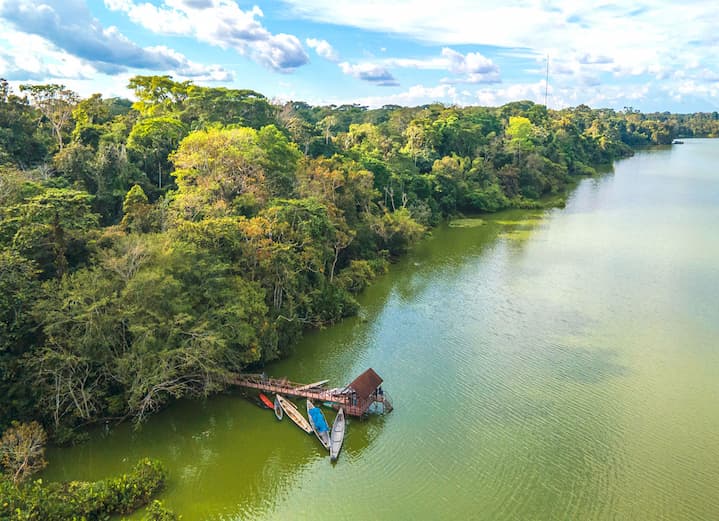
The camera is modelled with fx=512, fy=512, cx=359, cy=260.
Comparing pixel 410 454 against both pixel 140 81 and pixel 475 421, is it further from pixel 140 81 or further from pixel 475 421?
pixel 140 81

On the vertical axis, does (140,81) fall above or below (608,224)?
above

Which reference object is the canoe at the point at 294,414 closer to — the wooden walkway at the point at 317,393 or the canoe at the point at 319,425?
the canoe at the point at 319,425

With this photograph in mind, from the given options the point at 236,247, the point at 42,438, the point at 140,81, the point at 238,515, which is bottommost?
the point at 238,515

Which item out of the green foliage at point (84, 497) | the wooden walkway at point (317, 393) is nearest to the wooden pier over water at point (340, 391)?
the wooden walkway at point (317, 393)

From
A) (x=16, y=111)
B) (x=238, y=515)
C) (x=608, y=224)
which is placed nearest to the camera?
(x=238, y=515)

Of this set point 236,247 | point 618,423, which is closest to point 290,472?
point 236,247

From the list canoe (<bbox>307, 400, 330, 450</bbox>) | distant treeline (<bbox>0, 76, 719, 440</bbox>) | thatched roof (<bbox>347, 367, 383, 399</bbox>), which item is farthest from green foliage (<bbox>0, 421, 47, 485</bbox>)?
thatched roof (<bbox>347, 367, 383, 399</bbox>)
